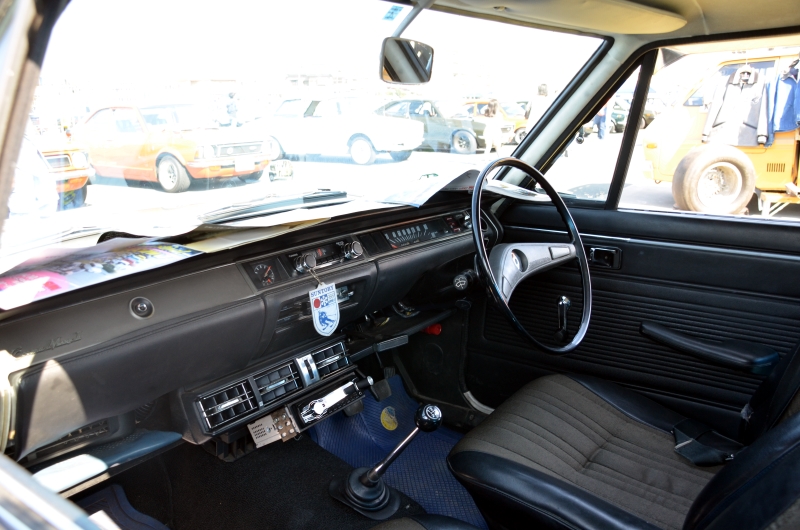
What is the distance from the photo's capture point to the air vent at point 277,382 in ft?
6.33

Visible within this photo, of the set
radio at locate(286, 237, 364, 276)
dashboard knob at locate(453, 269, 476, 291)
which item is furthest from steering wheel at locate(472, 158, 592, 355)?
radio at locate(286, 237, 364, 276)

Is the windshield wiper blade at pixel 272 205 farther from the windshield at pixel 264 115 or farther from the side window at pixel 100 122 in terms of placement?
the side window at pixel 100 122

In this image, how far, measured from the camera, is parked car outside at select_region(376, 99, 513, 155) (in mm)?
2621

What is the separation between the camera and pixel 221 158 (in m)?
2.05

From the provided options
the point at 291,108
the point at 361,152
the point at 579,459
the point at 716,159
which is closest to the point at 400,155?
the point at 361,152

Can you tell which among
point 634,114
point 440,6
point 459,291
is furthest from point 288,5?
point 634,114

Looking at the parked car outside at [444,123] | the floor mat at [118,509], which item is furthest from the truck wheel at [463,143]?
the floor mat at [118,509]

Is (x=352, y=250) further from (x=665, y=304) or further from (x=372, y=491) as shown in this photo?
(x=665, y=304)

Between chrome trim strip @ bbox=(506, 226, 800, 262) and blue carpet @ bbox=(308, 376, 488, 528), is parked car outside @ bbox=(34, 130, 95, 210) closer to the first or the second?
blue carpet @ bbox=(308, 376, 488, 528)

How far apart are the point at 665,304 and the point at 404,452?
1210 millimetres

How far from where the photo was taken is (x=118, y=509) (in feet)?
6.77

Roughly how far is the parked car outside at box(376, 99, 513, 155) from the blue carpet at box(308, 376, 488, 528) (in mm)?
1124

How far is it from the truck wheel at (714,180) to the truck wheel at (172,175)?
186 cm

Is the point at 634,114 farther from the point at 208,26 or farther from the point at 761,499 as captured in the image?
the point at 761,499
